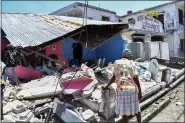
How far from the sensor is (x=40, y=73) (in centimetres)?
877

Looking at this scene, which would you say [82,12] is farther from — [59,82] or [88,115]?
[88,115]

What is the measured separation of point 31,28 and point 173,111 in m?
6.19

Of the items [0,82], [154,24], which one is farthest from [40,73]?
[154,24]

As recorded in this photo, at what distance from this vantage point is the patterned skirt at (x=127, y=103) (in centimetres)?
438

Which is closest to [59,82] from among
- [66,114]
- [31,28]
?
[66,114]

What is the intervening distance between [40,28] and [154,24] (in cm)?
1192

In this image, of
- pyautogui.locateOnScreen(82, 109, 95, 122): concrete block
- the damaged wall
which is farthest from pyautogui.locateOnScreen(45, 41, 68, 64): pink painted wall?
pyautogui.locateOnScreen(82, 109, 95, 122): concrete block

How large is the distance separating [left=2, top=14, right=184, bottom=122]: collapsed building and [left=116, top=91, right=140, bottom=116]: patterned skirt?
2.92 ft

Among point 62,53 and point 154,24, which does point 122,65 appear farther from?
point 154,24

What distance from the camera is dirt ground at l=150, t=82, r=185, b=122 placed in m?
5.90

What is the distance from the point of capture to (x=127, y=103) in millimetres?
4406

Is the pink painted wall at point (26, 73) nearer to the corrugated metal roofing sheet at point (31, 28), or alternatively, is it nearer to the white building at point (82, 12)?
the corrugated metal roofing sheet at point (31, 28)

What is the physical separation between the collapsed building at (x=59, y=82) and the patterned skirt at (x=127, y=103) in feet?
2.92

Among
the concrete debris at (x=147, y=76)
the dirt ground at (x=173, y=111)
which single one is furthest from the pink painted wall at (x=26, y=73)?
the dirt ground at (x=173, y=111)
